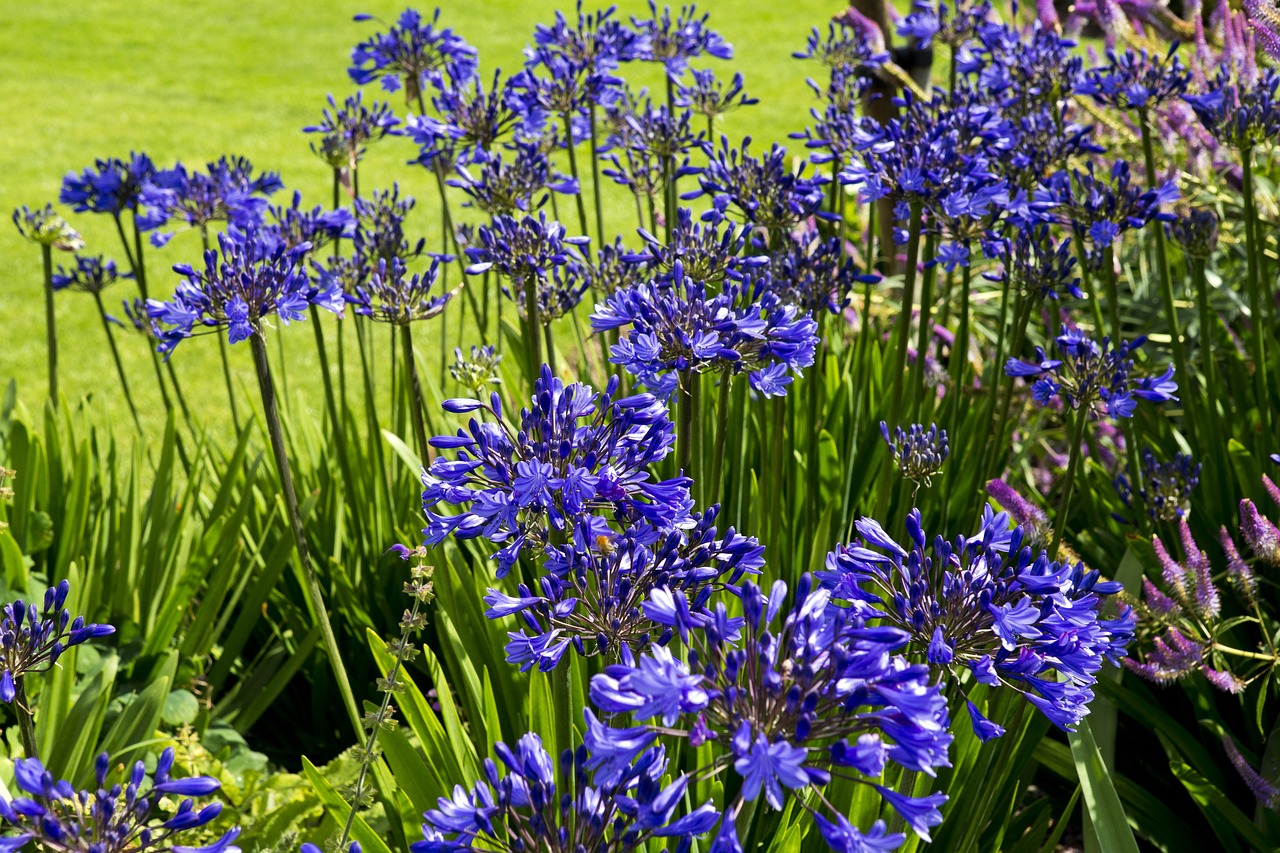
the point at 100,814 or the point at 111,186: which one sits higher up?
the point at 111,186

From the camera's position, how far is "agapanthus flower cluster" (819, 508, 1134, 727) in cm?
133

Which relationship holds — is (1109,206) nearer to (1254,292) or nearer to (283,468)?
(1254,292)

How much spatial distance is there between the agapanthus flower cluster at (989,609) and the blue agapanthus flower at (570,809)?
0.35m

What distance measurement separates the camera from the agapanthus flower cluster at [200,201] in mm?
3357

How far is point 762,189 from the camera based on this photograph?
2.78m

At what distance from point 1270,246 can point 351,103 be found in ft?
12.3

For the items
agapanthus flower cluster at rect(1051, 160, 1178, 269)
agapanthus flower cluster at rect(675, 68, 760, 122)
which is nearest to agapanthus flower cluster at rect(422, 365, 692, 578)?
agapanthus flower cluster at rect(1051, 160, 1178, 269)

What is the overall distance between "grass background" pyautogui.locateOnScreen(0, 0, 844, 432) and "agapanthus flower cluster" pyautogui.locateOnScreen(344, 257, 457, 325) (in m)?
1.54

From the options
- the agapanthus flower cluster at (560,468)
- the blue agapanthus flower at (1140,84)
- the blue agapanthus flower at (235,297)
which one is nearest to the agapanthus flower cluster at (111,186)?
the blue agapanthus flower at (235,297)

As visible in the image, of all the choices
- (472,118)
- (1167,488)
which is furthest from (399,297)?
(1167,488)

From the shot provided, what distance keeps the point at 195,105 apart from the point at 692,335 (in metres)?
12.8

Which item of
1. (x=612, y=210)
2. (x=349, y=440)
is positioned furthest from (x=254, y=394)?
(x=612, y=210)

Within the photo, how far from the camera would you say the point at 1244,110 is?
2777mm

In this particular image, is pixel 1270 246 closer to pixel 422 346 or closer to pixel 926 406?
pixel 926 406
